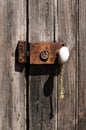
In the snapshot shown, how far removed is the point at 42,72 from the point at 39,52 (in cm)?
8

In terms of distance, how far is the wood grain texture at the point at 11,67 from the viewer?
1.55m

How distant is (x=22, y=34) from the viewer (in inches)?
62.0

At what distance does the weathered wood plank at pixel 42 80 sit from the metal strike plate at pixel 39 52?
0.09ft

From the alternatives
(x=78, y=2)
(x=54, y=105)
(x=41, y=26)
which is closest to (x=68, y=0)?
(x=78, y=2)

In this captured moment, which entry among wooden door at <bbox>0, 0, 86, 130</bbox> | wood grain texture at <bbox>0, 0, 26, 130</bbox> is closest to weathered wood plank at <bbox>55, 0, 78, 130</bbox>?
wooden door at <bbox>0, 0, 86, 130</bbox>

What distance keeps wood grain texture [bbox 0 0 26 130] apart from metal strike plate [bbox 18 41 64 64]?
0.03m

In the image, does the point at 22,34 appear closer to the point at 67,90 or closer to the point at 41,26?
the point at 41,26

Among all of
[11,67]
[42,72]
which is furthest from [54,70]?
[11,67]

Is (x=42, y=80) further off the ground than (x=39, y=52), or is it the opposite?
(x=39, y=52)

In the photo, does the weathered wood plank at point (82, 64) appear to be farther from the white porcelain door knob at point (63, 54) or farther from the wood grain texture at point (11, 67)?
the wood grain texture at point (11, 67)

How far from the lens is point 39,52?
158cm

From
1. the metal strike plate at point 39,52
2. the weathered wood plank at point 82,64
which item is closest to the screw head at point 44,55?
the metal strike plate at point 39,52

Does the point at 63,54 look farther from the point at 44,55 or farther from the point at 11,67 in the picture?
the point at 11,67

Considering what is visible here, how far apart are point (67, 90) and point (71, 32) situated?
24 cm
